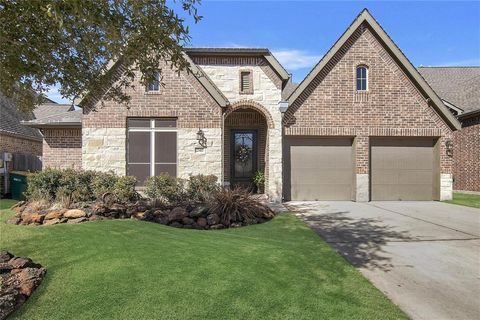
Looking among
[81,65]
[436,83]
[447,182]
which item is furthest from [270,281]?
[436,83]

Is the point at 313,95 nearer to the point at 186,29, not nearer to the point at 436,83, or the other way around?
the point at 186,29

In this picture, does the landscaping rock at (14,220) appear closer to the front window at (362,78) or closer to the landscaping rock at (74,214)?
the landscaping rock at (74,214)

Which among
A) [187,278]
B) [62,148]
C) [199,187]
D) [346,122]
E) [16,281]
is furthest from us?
[62,148]

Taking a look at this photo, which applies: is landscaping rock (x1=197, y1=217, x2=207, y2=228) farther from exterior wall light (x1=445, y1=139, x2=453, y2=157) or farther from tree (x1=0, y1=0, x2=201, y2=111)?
exterior wall light (x1=445, y1=139, x2=453, y2=157)

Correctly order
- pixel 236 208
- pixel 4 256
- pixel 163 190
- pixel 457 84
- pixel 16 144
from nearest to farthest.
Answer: pixel 4 256, pixel 236 208, pixel 163 190, pixel 16 144, pixel 457 84

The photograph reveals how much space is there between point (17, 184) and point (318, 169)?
43.8 feet

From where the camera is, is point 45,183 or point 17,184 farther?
point 17,184

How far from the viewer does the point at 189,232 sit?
7.50 metres

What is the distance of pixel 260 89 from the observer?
13.8 metres

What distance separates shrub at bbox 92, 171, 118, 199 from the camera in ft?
37.2

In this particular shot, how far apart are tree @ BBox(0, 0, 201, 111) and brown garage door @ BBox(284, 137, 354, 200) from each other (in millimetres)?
9392

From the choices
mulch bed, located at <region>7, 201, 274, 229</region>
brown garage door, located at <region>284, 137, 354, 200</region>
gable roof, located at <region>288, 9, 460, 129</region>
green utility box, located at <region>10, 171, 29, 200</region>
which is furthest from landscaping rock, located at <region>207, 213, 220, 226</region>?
green utility box, located at <region>10, 171, 29, 200</region>

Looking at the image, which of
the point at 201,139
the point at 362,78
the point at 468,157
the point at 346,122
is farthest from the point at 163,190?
the point at 468,157

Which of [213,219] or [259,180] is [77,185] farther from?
[259,180]
